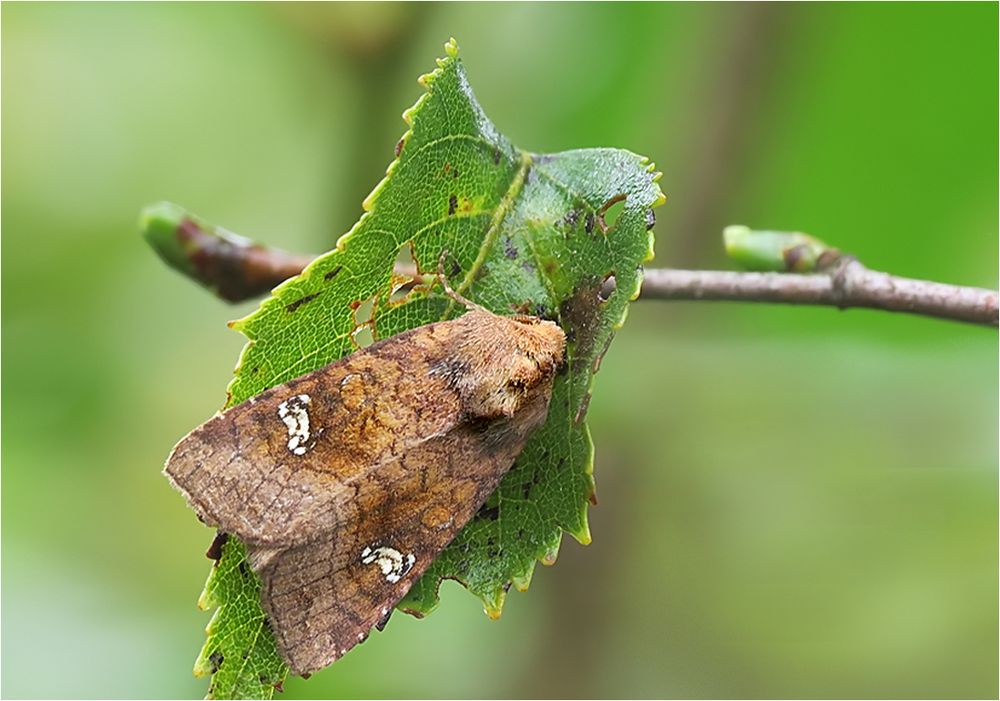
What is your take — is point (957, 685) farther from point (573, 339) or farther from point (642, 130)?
point (573, 339)

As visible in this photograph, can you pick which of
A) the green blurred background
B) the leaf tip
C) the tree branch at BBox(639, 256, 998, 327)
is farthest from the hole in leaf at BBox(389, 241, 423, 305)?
the green blurred background

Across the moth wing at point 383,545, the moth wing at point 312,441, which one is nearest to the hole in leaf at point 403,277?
the moth wing at point 312,441

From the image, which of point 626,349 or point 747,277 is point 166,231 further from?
point 626,349

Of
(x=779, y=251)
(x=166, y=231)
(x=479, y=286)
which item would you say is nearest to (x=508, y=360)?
(x=479, y=286)

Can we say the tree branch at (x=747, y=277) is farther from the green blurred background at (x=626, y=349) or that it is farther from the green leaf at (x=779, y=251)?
the green blurred background at (x=626, y=349)

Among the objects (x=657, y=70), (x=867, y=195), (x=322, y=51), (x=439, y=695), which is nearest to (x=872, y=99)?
(x=867, y=195)

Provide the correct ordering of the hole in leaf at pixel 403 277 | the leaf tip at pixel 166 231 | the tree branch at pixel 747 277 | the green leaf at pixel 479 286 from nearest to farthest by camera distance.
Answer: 1. the green leaf at pixel 479 286
2. the hole in leaf at pixel 403 277
3. the tree branch at pixel 747 277
4. the leaf tip at pixel 166 231
